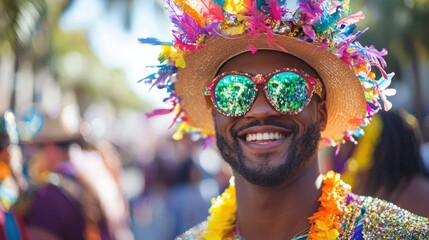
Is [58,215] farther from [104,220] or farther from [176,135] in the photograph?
[176,135]

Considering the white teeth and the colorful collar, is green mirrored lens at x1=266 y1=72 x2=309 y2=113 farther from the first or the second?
the colorful collar

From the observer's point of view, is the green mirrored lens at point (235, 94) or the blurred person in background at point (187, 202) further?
the blurred person in background at point (187, 202)

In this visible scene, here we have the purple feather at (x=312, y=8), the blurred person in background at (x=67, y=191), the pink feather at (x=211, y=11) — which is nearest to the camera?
the purple feather at (x=312, y=8)

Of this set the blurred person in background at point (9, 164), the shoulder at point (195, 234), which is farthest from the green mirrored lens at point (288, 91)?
the blurred person in background at point (9, 164)

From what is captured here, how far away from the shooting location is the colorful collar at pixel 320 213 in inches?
132

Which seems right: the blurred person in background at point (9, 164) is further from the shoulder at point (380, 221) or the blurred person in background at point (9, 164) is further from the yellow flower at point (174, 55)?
the shoulder at point (380, 221)

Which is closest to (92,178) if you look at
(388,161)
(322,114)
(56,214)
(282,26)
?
(56,214)

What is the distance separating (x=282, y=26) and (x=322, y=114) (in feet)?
1.80

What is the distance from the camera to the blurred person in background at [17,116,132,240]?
5.52 meters

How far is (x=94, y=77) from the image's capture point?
48.9 meters

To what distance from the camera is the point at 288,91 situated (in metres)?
3.40

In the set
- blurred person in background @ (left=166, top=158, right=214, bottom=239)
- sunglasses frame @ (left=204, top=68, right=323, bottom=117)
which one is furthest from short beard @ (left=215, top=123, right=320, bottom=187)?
blurred person in background @ (left=166, top=158, right=214, bottom=239)

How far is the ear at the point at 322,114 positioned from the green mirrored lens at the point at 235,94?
392 millimetres

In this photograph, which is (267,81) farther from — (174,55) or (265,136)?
(174,55)
